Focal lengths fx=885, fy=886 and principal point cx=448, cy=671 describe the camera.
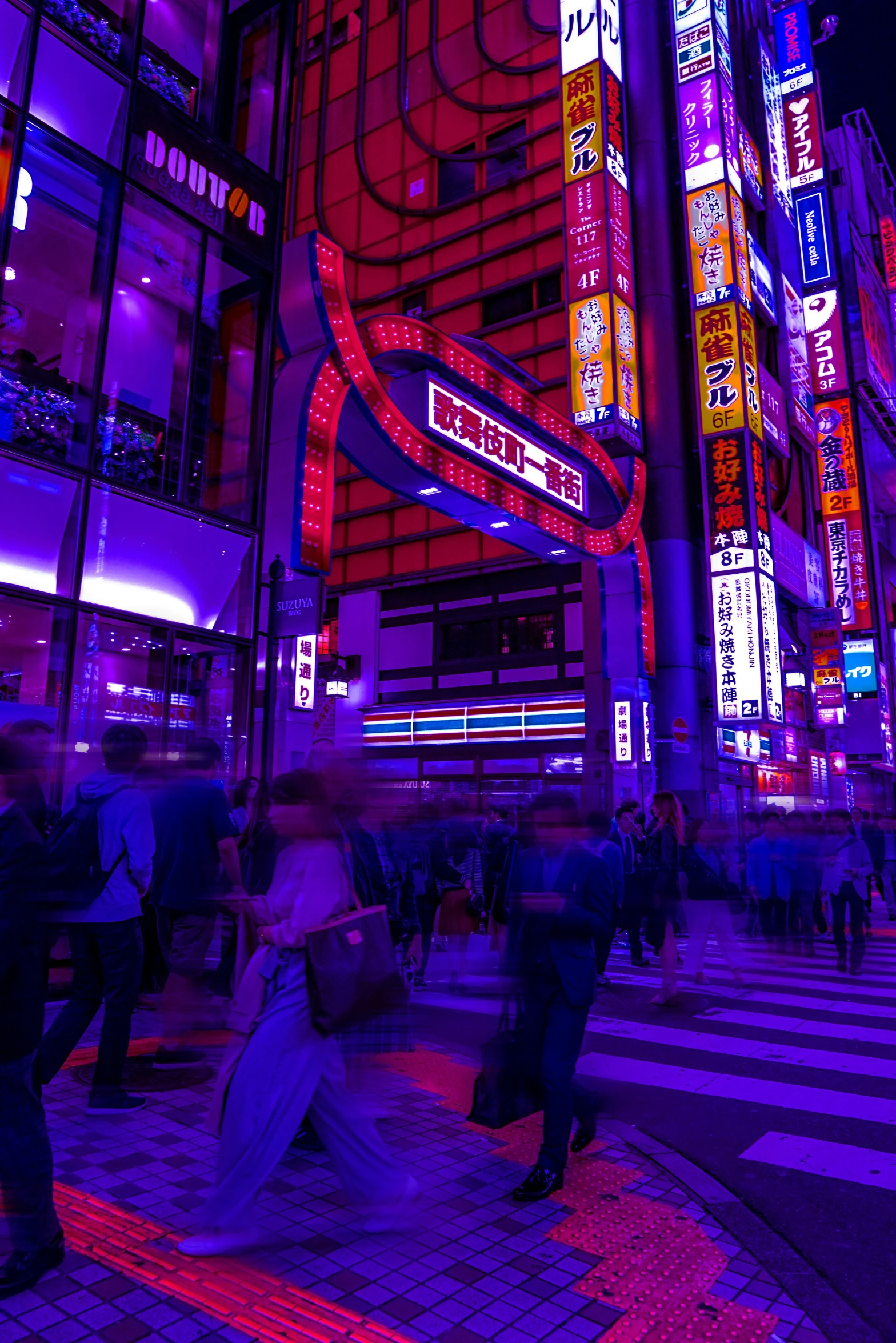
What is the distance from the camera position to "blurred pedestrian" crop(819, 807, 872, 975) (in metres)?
10.6

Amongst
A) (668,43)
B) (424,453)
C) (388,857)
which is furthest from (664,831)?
(668,43)

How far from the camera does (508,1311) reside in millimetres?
3137

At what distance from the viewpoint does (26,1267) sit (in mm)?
3152

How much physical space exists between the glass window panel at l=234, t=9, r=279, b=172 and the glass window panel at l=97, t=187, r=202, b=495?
2.29 m

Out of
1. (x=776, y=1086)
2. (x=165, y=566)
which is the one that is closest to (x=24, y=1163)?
(x=776, y=1086)

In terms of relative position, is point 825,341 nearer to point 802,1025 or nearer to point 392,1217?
point 802,1025

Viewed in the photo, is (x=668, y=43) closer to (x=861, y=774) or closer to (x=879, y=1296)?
(x=861, y=774)

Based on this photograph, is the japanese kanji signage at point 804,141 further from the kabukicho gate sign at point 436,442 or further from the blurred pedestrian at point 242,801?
the blurred pedestrian at point 242,801

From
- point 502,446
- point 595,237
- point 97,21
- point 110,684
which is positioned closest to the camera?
point 110,684

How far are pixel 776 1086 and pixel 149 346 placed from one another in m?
11.7

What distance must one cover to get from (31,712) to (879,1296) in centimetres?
909

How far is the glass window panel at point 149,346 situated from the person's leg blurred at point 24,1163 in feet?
30.0

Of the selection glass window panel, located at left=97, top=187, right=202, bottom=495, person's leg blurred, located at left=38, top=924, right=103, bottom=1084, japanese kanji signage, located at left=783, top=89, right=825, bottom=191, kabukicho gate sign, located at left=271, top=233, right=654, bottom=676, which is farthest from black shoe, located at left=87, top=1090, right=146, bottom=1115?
japanese kanji signage, located at left=783, top=89, right=825, bottom=191

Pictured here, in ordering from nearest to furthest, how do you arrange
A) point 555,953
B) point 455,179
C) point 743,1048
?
point 555,953 → point 743,1048 → point 455,179
